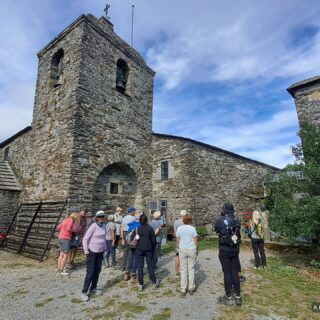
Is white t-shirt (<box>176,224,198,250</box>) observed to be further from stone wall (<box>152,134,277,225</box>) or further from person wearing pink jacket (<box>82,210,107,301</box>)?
stone wall (<box>152,134,277,225</box>)

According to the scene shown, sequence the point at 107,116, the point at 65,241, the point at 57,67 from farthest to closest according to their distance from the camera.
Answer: the point at 57,67 < the point at 107,116 < the point at 65,241

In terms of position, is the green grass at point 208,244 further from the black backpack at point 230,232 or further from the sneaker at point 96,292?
the sneaker at point 96,292

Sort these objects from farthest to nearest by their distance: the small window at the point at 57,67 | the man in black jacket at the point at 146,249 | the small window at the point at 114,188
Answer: the small window at the point at 57,67, the small window at the point at 114,188, the man in black jacket at the point at 146,249

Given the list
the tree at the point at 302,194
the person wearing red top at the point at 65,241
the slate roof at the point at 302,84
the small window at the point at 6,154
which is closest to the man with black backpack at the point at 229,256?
the tree at the point at 302,194

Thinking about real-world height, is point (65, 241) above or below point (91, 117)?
below

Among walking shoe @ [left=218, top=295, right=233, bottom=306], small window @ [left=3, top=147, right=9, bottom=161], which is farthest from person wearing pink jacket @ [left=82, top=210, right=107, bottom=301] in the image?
small window @ [left=3, top=147, right=9, bottom=161]

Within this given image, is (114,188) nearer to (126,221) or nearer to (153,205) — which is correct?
(153,205)

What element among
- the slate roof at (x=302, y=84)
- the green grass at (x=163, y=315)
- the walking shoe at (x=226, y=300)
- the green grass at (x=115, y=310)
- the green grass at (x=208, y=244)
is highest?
the slate roof at (x=302, y=84)

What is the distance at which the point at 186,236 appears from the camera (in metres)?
5.25

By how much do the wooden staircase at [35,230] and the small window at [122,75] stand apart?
6.43 meters

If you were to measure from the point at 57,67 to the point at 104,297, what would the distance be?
11363 mm

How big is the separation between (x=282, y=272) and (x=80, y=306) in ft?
17.3

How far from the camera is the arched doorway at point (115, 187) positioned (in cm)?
1092

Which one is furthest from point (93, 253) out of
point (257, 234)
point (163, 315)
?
point (257, 234)
